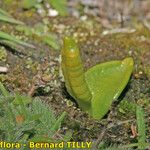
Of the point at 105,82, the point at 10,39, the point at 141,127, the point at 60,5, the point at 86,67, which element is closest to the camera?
the point at 141,127

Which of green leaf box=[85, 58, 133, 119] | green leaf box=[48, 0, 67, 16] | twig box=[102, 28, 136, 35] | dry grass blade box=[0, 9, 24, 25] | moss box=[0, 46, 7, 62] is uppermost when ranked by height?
green leaf box=[48, 0, 67, 16]

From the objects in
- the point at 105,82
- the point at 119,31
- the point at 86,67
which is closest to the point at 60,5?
the point at 119,31

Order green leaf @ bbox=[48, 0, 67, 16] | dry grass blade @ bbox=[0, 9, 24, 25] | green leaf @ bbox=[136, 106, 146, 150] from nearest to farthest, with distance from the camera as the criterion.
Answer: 1. green leaf @ bbox=[136, 106, 146, 150]
2. dry grass blade @ bbox=[0, 9, 24, 25]
3. green leaf @ bbox=[48, 0, 67, 16]

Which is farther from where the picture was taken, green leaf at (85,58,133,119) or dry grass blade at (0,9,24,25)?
dry grass blade at (0,9,24,25)

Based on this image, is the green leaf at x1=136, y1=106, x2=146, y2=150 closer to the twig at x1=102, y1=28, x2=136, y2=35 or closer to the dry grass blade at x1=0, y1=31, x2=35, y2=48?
the dry grass blade at x1=0, y1=31, x2=35, y2=48

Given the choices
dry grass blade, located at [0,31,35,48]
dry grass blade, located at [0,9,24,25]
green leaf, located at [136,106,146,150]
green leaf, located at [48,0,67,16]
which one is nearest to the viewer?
green leaf, located at [136,106,146,150]

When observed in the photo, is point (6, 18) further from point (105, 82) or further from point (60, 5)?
point (105, 82)

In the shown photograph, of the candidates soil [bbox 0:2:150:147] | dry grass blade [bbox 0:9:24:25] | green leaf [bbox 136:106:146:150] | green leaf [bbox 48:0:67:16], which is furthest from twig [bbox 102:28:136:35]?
green leaf [bbox 136:106:146:150]

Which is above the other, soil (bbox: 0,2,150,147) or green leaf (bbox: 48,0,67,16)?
green leaf (bbox: 48,0,67,16)
